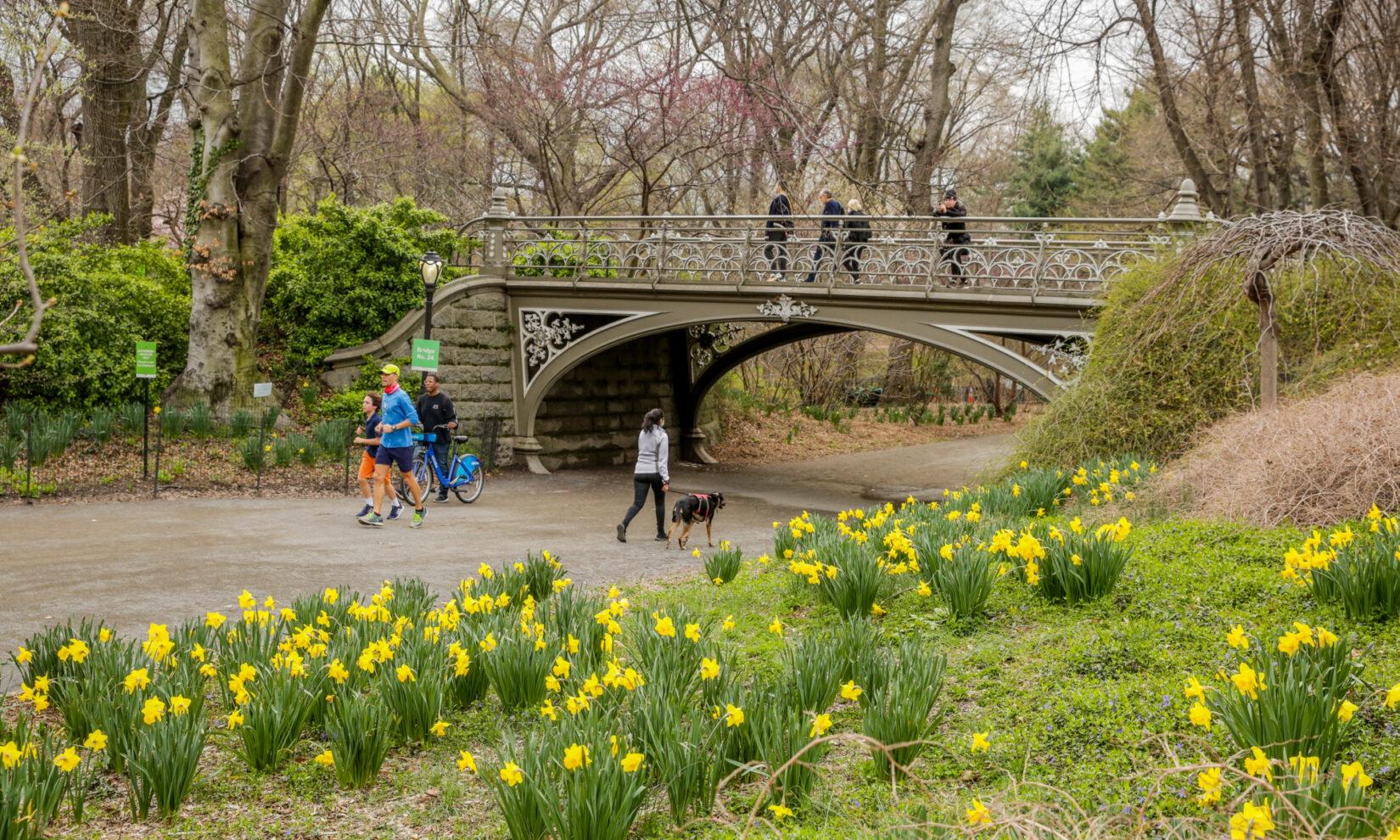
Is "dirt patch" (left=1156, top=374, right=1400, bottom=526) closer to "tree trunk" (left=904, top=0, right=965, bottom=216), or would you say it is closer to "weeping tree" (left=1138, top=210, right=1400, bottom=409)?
"weeping tree" (left=1138, top=210, right=1400, bottom=409)

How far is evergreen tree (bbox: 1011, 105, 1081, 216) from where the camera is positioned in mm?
38312

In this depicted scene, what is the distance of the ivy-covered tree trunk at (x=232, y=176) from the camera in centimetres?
1614

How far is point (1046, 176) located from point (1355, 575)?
36.6 m

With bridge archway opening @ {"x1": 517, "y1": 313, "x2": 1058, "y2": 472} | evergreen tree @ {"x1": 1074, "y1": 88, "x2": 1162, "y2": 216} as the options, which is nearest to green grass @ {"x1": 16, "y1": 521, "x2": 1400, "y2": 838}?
bridge archway opening @ {"x1": 517, "y1": 313, "x2": 1058, "y2": 472}

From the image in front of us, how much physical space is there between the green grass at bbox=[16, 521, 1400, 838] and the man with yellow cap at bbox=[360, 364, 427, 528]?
20.5 feet

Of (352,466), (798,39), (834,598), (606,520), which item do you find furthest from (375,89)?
(834,598)

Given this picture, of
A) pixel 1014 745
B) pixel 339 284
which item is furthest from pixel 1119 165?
pixel 1014 745

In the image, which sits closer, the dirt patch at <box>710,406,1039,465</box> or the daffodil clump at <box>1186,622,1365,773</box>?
the daffodil clump at <box>1186,622,1365,773</box>

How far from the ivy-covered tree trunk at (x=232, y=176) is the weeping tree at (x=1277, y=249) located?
12.9 meters

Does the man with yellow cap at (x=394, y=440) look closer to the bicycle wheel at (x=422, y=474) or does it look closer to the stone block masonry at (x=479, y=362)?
the bicycle wheel at (x=422, y=474)

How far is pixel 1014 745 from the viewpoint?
3.93m

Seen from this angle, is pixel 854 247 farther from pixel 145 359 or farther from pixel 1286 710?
pixel 1286 710

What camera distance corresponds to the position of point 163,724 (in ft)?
12.1

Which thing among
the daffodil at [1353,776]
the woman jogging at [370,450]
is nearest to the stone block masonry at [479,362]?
the woman jogging at [370,450]
